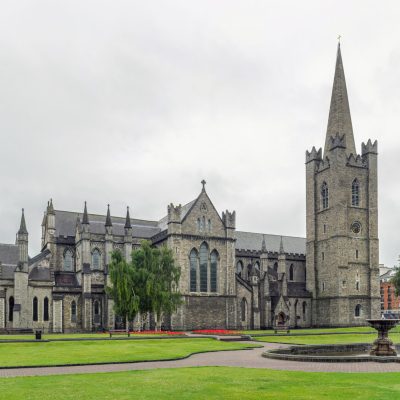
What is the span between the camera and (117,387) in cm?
1988

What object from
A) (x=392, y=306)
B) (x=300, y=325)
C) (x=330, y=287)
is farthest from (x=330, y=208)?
(x=392, y=306)

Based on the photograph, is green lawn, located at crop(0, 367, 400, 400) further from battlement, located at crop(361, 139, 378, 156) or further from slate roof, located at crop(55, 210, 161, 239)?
battlement, located at crop(361, 139, 378, 156)

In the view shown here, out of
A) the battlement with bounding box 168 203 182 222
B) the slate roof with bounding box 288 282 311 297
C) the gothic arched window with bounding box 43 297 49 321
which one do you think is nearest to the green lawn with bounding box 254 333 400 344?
the battlement with bounding box 168 203 182 222

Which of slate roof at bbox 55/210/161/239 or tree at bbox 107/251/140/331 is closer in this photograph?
tree at bbox 107/251/140/331

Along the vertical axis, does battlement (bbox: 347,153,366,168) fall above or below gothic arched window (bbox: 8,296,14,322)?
above

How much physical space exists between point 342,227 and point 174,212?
2805cm

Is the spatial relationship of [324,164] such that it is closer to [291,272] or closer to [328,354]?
[291,272]

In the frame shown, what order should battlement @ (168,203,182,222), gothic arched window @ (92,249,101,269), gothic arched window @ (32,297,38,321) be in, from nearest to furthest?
1. gothic arched window @ (32,297,38,321)
2. battlement @ (168,203,182,222)
3. gothic arched window @ (92,249,101,269)

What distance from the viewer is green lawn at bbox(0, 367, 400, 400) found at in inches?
705

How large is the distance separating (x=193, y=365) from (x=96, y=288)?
48683 millimetres

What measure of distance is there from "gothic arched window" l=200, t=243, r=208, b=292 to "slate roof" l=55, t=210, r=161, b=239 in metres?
11.8

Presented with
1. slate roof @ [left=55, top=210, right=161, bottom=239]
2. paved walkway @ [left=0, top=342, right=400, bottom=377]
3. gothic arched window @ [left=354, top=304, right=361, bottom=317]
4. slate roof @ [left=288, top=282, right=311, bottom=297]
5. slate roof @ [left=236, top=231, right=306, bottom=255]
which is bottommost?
gothic arched window @ [left=354, top=304, right=361, bottom=317]

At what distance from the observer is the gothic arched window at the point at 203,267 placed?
76.7 meters

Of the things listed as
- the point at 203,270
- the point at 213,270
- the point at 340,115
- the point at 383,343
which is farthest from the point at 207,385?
the point at 340,115
